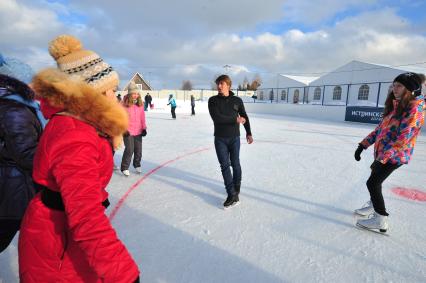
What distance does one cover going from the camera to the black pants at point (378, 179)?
2.55 metres

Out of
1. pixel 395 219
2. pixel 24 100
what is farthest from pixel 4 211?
pixel 395 219

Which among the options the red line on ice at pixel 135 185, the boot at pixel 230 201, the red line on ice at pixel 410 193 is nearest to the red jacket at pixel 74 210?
the red line on ice at pixel 135 185

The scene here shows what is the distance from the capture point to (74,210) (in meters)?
0.89

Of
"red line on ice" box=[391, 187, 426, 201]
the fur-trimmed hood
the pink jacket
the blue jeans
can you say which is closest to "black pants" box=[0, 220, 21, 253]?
the fur-trimmed hood

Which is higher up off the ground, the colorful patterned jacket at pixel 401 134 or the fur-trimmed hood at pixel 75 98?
the fur-trimmed hood at pixel 75 98

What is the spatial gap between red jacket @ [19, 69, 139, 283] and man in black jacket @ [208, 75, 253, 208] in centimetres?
213

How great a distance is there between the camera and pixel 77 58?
110 cm

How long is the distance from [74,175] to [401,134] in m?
A: 2.70

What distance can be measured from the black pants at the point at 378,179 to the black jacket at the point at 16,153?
112 inches

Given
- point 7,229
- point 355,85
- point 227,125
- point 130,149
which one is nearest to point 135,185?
point 130,149

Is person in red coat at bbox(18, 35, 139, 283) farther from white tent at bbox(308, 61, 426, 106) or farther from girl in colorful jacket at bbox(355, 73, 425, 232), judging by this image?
white tent at bbox(308, 61, 426, 106)

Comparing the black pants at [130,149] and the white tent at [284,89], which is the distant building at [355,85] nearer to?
the white tent at [284,89]

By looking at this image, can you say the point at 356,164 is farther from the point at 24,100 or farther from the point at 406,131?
the point at 24,100

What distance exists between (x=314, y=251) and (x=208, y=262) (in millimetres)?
965
